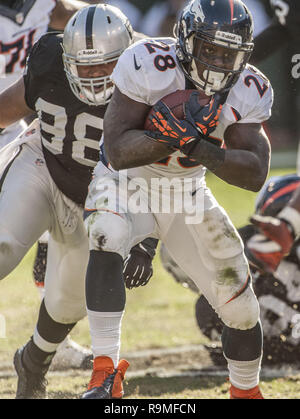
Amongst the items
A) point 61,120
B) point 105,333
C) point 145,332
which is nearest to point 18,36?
point 61,120

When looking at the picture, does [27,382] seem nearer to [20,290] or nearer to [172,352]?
[172,352]

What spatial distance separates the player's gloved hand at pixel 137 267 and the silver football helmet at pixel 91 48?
825mm

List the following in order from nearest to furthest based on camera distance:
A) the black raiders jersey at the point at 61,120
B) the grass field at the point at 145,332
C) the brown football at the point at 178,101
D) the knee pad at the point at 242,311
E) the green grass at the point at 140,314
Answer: the brown football at the point at 178,101, the knee pad at the point at 242,311, the black raiders jersey at the point at 61,120, the grass field at the point at 145,332, the green grass at the point at 140,314

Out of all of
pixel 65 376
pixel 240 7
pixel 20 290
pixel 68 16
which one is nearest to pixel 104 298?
pixel 240 7

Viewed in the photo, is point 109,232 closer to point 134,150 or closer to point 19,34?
point 134,150

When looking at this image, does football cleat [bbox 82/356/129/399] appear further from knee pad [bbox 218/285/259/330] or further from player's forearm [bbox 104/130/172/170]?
player's forearm [bbox 104/130/172/170]

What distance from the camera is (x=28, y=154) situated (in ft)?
14.6

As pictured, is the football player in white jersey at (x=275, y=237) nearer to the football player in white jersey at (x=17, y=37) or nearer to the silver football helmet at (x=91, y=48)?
the silver football helmet at (x=91, y=48)

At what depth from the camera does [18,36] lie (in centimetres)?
568

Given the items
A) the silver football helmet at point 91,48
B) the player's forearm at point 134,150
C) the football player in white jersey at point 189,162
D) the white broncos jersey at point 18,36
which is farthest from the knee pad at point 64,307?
the white broncos jersey at point 18,36

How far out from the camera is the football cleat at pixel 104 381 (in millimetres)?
3244

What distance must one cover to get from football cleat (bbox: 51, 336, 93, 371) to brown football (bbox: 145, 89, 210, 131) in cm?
222

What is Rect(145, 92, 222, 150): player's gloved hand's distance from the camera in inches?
132

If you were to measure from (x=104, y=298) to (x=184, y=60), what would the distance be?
1145 mm
